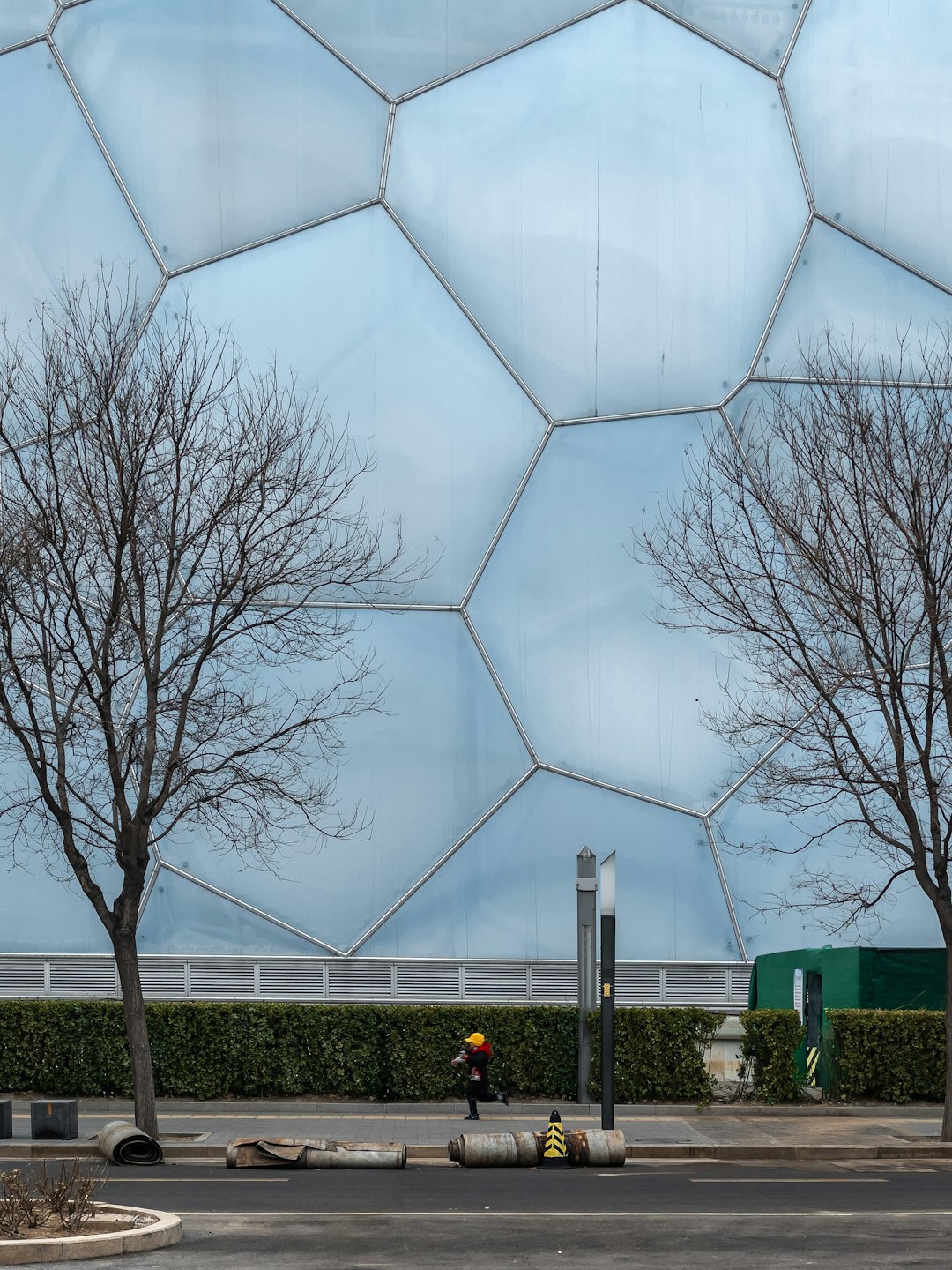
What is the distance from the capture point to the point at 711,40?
18.8m

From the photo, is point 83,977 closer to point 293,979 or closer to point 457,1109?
point 293,979

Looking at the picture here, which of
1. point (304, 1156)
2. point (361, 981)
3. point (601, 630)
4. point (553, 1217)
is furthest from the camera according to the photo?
point (601, 630)

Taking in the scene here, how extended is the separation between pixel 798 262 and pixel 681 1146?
10.7 meters

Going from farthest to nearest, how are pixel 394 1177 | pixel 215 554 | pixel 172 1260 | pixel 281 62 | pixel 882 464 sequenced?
pixel 281 62 → pixel 215 554 → pixel 882 464 → pixel 394 1177 → pixel 172 1260

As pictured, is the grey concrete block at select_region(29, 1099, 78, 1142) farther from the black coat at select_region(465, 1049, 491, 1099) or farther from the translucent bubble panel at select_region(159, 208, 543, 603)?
the translucent bubble panel at select_region(159, 208, 543, 603)

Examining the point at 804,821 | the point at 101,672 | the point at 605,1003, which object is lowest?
the point at 605,1003

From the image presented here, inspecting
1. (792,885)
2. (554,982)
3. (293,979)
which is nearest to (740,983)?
(792,885)

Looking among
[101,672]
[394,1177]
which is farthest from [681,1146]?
[101,672]

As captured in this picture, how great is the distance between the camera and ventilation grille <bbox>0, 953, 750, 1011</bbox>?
17.0 meters

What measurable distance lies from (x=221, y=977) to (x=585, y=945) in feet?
15.6

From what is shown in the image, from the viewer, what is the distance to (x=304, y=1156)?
11.0m

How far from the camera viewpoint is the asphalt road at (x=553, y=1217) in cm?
741

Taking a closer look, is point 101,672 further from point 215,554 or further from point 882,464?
point 882,464

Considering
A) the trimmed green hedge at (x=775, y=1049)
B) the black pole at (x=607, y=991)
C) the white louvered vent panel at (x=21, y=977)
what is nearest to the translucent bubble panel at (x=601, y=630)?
the trimmed green hedge at (x=775, y=1049)
